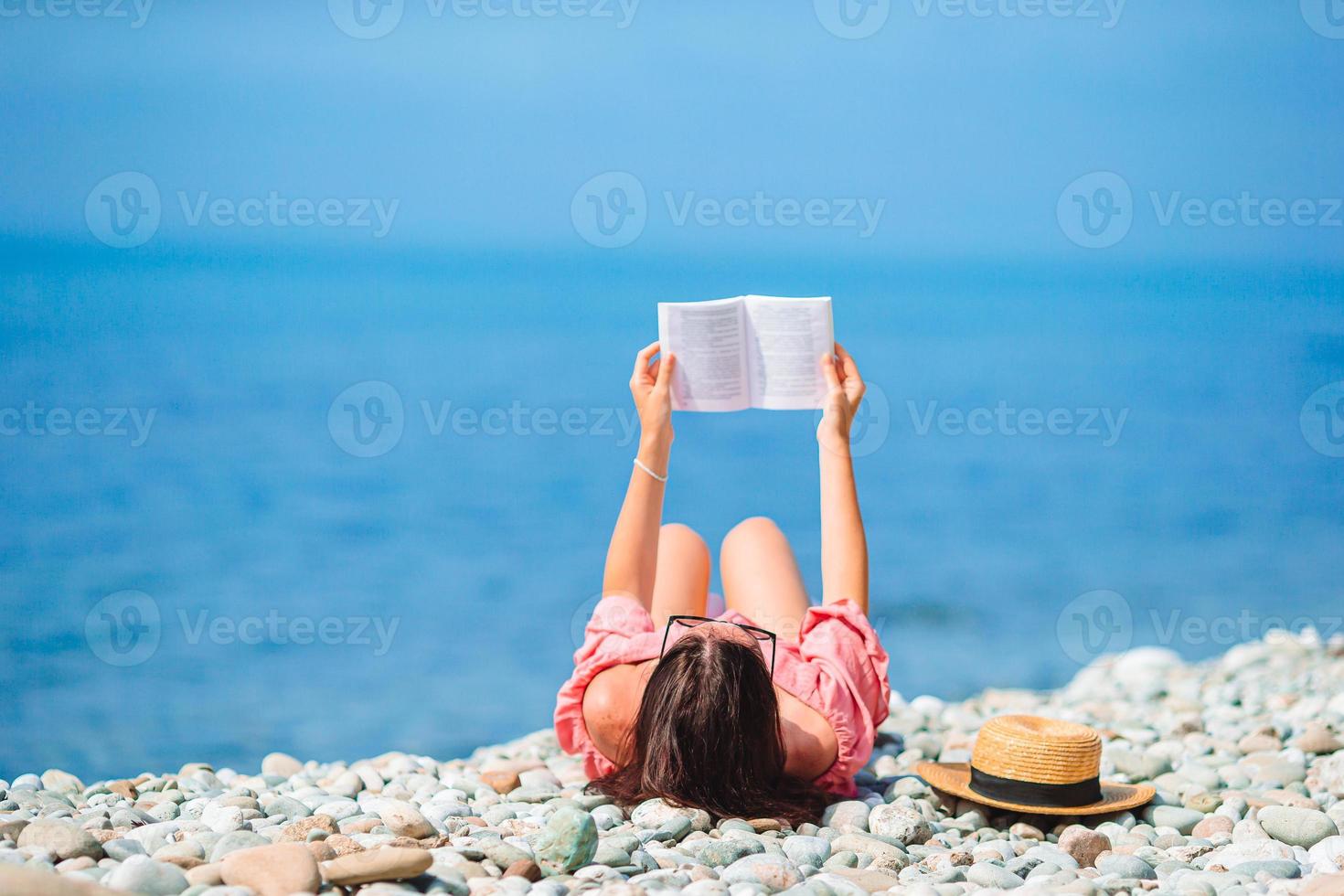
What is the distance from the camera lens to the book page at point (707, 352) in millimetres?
3010

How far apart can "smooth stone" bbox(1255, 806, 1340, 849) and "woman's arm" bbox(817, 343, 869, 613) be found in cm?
101

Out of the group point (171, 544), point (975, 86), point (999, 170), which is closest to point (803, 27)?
point (975, 86)

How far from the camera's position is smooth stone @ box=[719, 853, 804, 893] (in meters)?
1.97

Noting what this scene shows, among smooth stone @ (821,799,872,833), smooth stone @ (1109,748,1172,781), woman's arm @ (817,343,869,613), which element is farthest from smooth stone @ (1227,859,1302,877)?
woman's arm @ (817,343,869,613)

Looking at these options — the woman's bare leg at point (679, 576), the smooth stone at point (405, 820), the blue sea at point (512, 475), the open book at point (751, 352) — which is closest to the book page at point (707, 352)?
the open book at point (751, 352)

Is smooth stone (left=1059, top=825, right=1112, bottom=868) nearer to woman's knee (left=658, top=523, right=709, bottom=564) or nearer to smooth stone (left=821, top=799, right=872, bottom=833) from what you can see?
smooth stone (left=821, top=799, right=872, bottom=833)

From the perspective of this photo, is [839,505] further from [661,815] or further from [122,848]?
[122,848]

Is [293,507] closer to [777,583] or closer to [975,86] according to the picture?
[777,583]

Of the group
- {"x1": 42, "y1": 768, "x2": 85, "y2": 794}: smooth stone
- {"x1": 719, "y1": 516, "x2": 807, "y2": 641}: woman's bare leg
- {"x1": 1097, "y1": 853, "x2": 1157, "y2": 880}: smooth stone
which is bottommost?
{"x1": 1097, "y1": 853, "x2": 1157, "y2": 880}: smooth stone

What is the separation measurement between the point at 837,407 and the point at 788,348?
0.66ft

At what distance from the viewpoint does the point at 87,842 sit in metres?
1.97

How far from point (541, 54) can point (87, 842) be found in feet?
43.1

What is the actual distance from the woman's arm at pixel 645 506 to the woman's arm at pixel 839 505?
0.42 metres

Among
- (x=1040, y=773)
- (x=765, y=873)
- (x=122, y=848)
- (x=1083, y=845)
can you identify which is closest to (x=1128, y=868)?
(x=1083, y=845)
